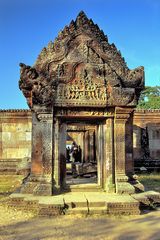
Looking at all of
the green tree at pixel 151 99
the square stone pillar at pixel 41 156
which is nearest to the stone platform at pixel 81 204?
the square stone pillar at pixel 41 156

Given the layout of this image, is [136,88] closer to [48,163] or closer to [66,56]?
[66,56]

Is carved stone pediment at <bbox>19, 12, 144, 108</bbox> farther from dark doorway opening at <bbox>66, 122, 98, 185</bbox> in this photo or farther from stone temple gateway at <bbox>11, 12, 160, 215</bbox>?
dark doorway opening at <bbox>66, 122, 98, 185</bbox>

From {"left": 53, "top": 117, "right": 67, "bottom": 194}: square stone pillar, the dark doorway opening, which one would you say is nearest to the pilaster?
{"left": 53, "top": 117, "right": 67, "bottom": 194}: square stone pillar

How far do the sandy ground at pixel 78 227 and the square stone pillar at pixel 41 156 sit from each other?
1.03 metres

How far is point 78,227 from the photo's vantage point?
5824 mm

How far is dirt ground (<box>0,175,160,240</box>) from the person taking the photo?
208 inches

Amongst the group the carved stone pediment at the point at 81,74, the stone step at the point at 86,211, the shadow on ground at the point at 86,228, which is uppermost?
the carved stone pediment at the point at 81,74

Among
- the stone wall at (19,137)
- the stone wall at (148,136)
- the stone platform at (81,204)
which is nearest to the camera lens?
the stone platform at (81,204)

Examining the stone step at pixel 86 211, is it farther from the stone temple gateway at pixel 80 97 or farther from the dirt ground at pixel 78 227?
the stone temple gateway at pixel 80 97

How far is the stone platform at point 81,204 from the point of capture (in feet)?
22.1

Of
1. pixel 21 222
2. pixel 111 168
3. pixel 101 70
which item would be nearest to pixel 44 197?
pixel 21 222

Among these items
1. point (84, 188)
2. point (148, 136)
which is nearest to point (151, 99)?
point (148, 136)

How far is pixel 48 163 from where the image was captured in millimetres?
7984

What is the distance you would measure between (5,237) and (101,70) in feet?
15.8
